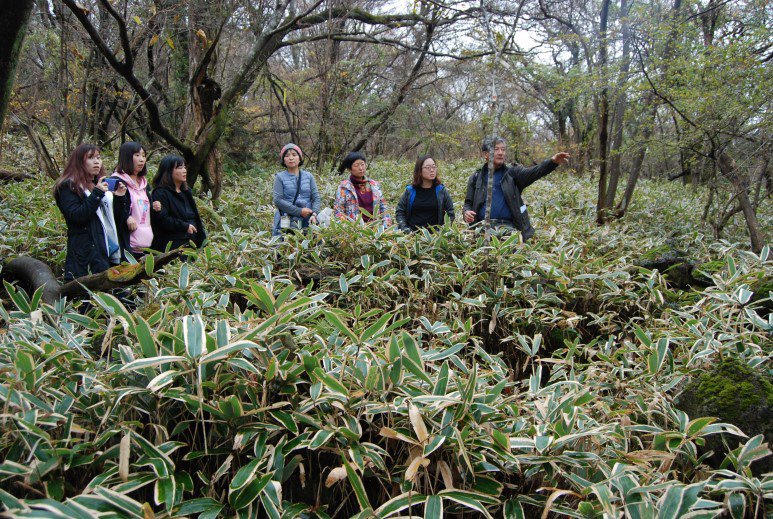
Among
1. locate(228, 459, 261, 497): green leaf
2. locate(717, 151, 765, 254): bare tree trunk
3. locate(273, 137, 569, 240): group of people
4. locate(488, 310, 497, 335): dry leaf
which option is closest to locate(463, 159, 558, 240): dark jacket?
locate(273, 137, 569, 240): group of people

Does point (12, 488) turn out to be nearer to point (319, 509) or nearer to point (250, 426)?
point (250, 426)

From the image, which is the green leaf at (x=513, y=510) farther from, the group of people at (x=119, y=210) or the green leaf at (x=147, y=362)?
the group of people at (x=119, y=210)

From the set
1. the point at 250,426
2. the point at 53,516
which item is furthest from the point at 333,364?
the point at 53,516

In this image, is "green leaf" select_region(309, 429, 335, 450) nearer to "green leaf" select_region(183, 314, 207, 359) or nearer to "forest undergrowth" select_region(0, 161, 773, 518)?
"forest undergrowth" select_region(0, 161, 773, 518)

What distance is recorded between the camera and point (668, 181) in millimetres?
11289

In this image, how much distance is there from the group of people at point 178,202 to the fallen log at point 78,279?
0.19 m

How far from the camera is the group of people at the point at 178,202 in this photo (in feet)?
11.6

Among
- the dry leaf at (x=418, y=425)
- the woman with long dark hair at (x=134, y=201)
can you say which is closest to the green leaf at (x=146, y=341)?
the dry leaf at (x=418, y=425)

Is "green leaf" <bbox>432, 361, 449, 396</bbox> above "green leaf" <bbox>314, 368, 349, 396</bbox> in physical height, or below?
below

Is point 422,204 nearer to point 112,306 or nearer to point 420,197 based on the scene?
point 420,197

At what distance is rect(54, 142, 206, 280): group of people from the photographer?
3.49m

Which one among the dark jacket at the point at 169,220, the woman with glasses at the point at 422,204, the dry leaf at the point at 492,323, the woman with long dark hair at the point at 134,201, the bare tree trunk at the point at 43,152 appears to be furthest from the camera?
the bare tree trunk at the point at 43,152

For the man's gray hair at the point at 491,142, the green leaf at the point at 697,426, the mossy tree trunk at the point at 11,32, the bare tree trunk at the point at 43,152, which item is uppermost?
the bare tree trunk at the point at 43,152

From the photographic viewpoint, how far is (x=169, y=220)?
4.19 meters
